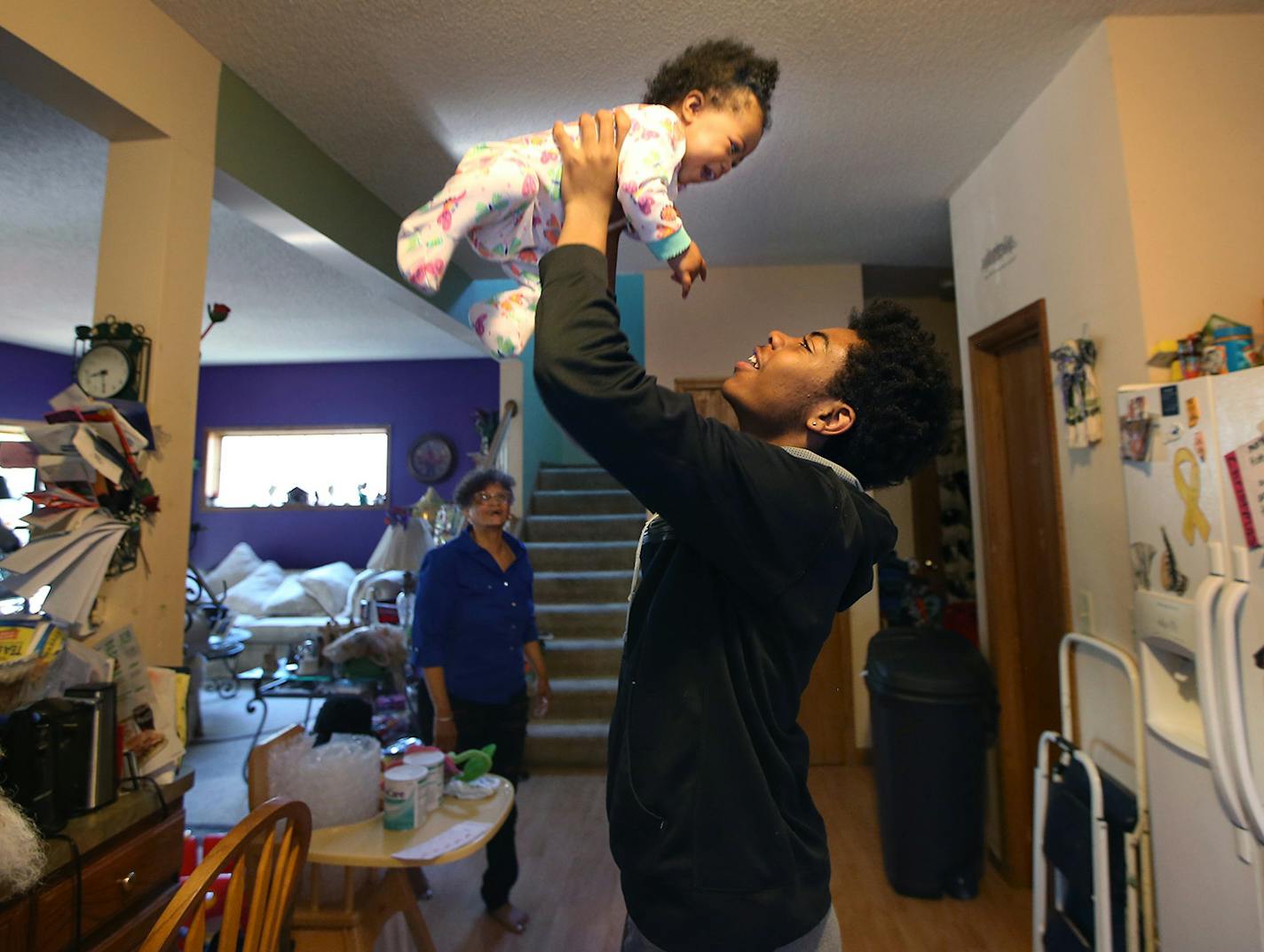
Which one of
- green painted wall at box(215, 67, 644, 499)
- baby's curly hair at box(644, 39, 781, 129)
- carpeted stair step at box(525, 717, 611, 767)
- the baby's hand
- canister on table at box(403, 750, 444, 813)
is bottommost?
carpeted stair step at box(525, 717, 611, 767)

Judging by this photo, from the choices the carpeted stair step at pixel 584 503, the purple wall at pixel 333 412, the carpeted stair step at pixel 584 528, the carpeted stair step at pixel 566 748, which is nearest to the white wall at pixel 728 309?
Result: the carpeted stair step at pixel 566 748

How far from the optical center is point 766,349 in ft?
2.81

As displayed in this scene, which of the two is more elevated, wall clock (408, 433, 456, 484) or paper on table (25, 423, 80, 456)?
wall clock (408, 433, 456, 484)

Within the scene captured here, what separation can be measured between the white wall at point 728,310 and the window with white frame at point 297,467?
459cm

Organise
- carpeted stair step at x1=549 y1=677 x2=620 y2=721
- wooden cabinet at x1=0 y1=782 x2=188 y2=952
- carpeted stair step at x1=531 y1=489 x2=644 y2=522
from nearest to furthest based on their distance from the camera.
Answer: wooden cabinet at x1=0 y1=782 x2=188 y2=952, carpeted stair step at x1=549 y1=677 x2=620 y2=721, carpeted stair step at x1=531 y1=489 x2=644 y2=522

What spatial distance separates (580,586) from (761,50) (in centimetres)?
292

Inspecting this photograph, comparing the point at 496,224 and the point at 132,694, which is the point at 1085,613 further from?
the point at 132,694

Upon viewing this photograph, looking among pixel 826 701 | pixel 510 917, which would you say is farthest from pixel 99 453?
pixel 826 701

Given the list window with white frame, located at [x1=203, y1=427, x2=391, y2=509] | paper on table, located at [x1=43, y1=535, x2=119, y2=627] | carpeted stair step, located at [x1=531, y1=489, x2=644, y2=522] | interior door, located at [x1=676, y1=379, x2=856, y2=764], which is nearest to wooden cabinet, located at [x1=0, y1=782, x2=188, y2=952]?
paper on table, located at [x1=43, y1=535, x2=119, y2=627]

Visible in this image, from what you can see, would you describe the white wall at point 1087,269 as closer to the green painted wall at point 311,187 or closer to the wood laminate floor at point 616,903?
the wood laminate floor at point 616,903

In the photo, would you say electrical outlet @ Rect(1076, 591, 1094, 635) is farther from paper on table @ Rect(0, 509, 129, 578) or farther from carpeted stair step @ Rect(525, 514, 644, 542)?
carpeted stair step @ Rect(525, 514, 644, 542)

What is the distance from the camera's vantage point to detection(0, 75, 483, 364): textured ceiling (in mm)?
2592

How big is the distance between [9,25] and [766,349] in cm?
164

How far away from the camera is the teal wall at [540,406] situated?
2.72 metres
